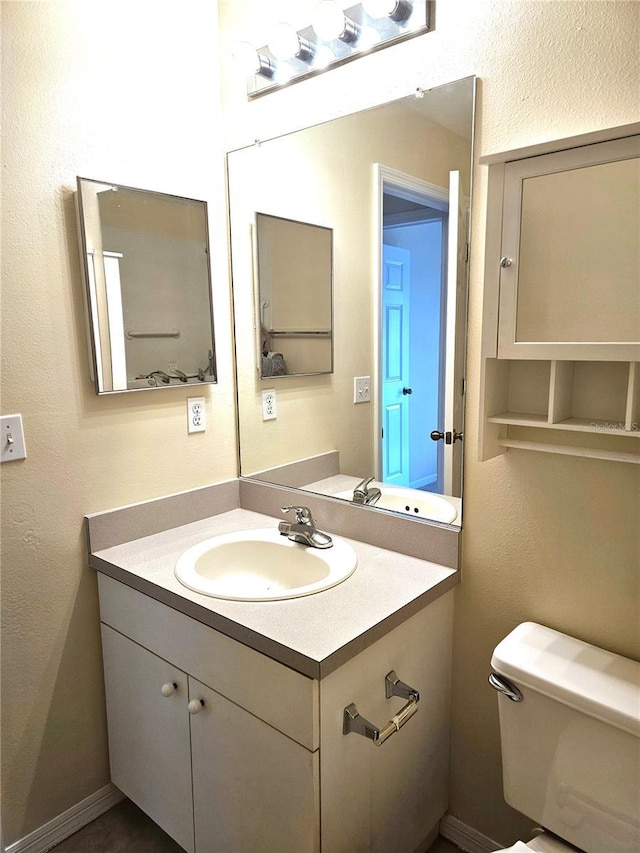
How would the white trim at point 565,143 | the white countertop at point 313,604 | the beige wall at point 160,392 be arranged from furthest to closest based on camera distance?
1. the beige wall at point 160,392
2. the white countertop at point 313,604
3. the white trim at point 565,143

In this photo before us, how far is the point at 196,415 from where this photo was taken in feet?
5.89

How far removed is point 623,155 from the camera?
3.35 feet

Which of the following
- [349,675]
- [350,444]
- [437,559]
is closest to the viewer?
[349,675]

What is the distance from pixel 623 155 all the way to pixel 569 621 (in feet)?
3.19

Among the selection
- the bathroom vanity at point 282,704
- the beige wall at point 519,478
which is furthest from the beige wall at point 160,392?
the bathroom vanity at point 282,704

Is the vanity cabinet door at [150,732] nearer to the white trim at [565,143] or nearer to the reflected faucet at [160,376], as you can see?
the reflected faucet at [160,376]

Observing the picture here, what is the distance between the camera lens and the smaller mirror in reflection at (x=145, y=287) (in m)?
1.48

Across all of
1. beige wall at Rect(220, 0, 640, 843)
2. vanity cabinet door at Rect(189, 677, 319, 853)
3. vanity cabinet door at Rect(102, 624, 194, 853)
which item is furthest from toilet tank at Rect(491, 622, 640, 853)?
vanity cabinet door at Rect(102, 624, 194, 853)

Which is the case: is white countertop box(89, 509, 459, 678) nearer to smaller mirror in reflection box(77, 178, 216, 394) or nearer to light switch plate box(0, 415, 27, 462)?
light switch plate box(0, 415, 27, 462)

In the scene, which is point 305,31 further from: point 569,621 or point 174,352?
point 569,621

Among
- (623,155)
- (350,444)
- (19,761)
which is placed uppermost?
(623,155)

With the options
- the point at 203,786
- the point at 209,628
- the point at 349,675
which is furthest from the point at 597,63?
the point at 203,786

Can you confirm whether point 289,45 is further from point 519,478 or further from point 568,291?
point 519,478

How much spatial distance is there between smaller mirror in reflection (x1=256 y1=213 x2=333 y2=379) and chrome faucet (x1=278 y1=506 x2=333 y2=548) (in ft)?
1.46
